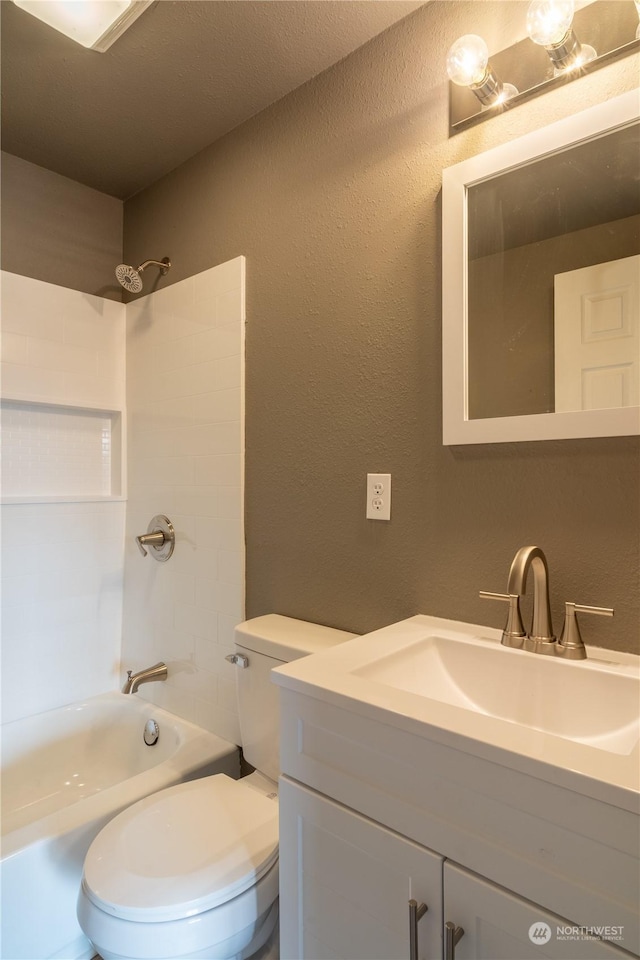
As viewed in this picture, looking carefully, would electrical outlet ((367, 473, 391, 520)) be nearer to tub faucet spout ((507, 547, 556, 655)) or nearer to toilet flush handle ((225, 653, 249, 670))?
tub faucet spout ((507, 547, 556, 655))

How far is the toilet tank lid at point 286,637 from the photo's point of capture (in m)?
1.35

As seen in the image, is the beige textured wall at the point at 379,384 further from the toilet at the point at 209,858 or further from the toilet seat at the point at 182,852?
the toilet seat at the point at 182,852

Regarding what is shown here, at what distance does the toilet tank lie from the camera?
139 centimetres

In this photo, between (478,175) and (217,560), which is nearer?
(478,175)

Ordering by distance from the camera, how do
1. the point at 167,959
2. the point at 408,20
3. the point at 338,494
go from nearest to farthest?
the point at 167,959 < the point at 408,20 < the point at 338,494

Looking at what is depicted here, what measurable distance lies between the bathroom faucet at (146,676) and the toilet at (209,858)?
561 millimetres

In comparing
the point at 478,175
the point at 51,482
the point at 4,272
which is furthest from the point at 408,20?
the point at 51,482

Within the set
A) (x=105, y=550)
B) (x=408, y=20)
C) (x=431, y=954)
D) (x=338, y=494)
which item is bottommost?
(x=431, y=954)

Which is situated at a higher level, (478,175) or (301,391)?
(478,175)

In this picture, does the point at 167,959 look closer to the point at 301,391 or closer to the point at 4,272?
the point at 301,391

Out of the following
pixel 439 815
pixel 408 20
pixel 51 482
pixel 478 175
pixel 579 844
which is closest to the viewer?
pixel 579 844

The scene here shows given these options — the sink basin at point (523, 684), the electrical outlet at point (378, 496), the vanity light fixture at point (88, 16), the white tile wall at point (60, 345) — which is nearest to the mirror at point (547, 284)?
the electrical outlet at point (378, 496)

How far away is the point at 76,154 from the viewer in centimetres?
196

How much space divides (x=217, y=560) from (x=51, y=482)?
2.61 feet
